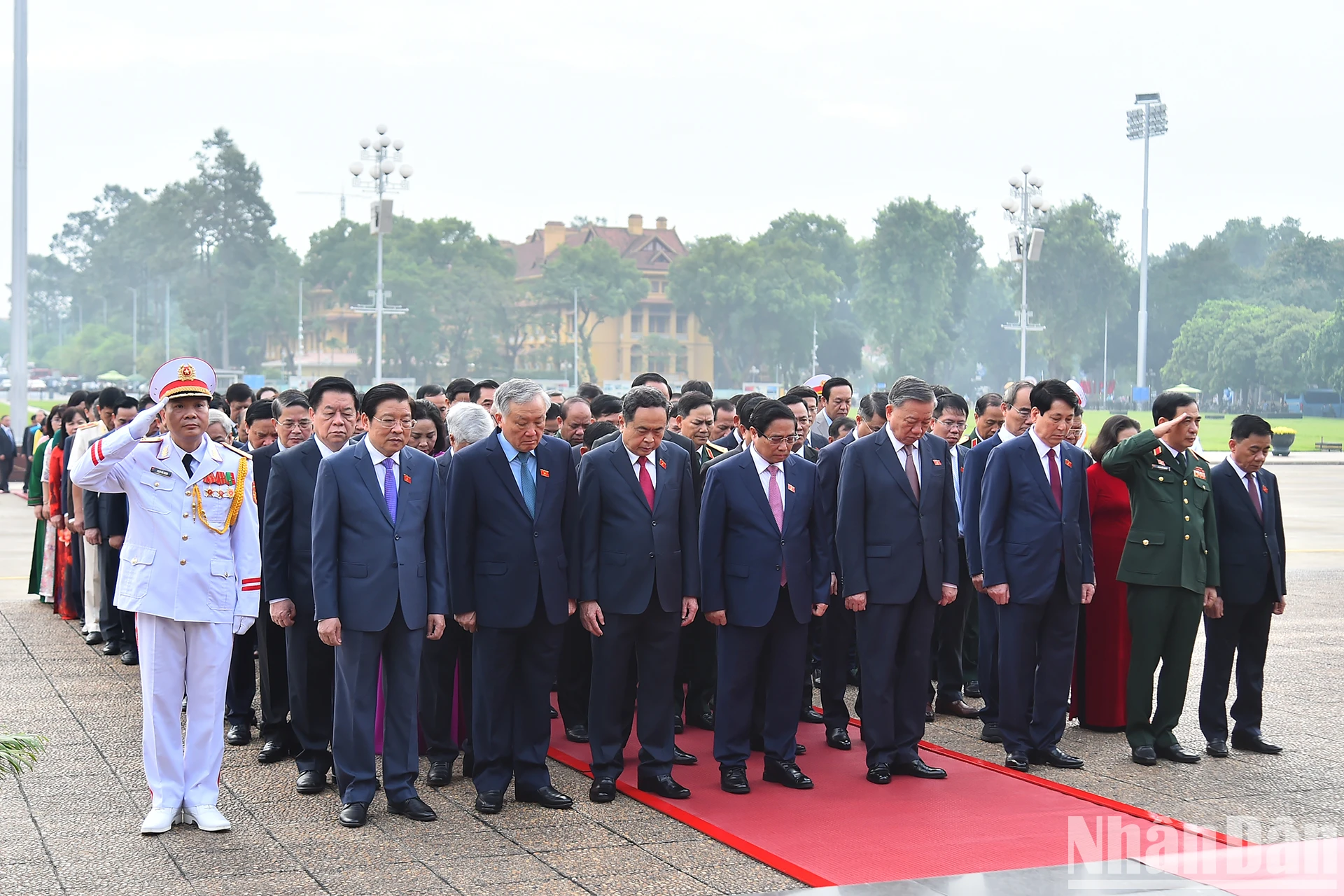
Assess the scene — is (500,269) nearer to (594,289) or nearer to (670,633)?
(594,289)

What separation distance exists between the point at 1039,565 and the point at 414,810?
342 cm

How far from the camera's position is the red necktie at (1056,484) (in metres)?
7.11

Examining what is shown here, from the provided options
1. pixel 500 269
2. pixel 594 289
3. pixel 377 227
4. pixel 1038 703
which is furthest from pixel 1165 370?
pixel 1038 703

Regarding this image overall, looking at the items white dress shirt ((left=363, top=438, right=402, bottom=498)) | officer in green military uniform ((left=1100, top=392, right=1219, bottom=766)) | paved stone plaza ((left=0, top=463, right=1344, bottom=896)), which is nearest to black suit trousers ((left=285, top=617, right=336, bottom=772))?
paved stone plaza ((left=0, top=463, right=1344, bottom=896))

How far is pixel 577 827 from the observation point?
5785 millimetres

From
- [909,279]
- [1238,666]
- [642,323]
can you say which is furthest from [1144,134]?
[642,323]

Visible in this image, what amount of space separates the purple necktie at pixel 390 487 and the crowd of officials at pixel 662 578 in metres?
0.02

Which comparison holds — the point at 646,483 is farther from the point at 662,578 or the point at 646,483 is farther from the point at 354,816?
the point at 354,816

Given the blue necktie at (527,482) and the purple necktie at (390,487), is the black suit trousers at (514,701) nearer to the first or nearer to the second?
the blue necktie at (527,482)

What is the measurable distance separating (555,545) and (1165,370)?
301 feet

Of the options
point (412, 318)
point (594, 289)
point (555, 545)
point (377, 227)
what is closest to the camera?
point (555, 545)

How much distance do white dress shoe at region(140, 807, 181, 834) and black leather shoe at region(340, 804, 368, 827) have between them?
2.32ft

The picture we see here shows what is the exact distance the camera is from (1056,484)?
712 cm

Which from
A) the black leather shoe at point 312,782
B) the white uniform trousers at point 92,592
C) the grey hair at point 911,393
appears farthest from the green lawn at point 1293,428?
the black leather shoe at point 312,782
